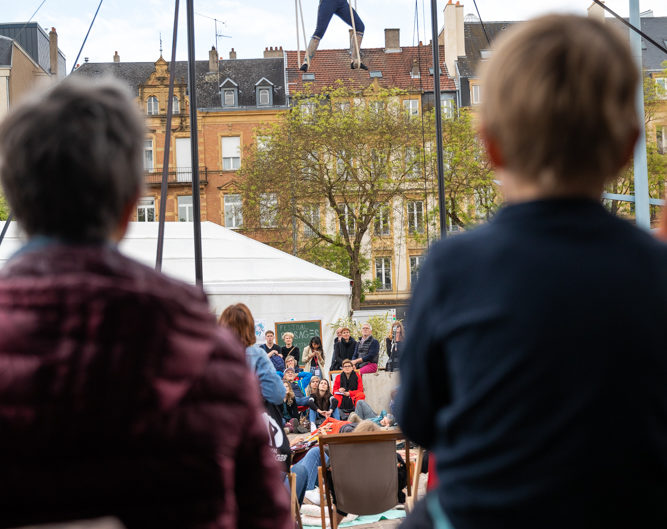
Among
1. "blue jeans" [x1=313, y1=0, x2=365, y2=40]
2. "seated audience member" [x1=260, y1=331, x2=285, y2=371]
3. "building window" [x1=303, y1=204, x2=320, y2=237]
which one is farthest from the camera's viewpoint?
"building window" [x1=303, y1=204, x2=320, y2=237]

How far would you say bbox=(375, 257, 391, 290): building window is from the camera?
37.7 meters

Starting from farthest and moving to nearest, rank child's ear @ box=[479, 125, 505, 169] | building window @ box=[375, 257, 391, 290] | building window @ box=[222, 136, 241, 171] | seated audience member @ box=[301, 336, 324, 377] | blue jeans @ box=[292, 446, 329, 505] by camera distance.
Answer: building window @ box=[375, 257, 391, 290] → building window @ box=[222, 136, 241, 171] → seated audience member @ box=[301, 336, 324, 377] → blue jeans @ box=[292, 446, 329, 505] → child's ear @ box=[479, 125, 505, 169]

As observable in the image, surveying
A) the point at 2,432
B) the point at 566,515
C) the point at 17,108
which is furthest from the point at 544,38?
the point at 2,432

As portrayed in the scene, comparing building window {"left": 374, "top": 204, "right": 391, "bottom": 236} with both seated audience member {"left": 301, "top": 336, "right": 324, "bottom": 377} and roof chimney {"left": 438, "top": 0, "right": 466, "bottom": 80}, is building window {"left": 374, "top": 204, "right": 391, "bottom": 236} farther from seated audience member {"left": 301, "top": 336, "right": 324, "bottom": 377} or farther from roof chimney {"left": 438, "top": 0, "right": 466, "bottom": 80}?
seated audience member {"left": 301, "top": 336, "right": 324, "bottom": 377}

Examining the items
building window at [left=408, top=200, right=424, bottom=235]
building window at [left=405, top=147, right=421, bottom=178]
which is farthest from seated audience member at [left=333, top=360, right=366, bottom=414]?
building window at [left=408, top=200, right=424, bottom=235]

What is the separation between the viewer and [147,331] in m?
1.02

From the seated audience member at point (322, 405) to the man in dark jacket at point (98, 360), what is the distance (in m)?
9.10

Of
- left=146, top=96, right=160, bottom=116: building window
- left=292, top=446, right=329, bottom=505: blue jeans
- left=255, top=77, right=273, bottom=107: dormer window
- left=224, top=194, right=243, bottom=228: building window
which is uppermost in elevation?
left=255, top=77, right=273, bottom=107: dormer window

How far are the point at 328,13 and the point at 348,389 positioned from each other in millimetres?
4795

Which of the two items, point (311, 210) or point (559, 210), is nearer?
point (559, 210)

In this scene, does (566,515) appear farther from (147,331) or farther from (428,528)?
(147,331)

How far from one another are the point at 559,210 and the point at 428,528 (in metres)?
0.50

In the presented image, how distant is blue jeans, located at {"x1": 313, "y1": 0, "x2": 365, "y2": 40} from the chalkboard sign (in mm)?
5436

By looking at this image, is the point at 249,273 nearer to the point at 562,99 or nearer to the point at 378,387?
the point at 378,387
